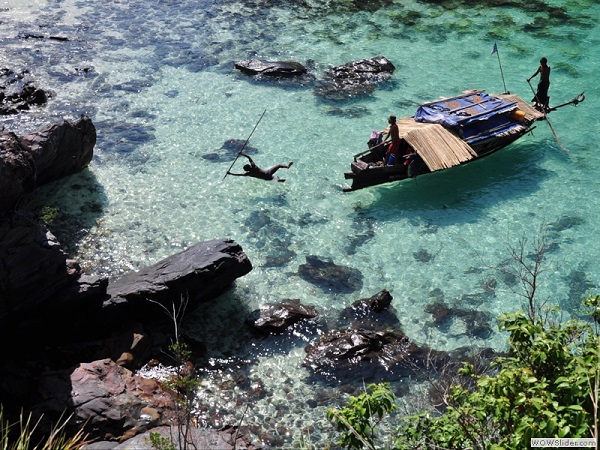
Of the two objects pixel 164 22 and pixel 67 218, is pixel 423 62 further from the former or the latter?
pixel 67 218

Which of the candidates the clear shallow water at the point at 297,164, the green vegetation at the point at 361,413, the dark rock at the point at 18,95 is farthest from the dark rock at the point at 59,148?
the green vegetation at the point at 361,413

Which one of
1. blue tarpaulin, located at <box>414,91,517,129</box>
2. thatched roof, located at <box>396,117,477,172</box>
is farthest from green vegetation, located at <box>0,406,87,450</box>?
blue tarpaulin, located at <box>414,91,517,129</box>

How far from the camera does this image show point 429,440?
29.3 feet

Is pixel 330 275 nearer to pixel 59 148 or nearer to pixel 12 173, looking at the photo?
pixel 12 173

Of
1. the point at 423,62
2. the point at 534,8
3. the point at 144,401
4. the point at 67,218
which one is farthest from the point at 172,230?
the point at 534,8

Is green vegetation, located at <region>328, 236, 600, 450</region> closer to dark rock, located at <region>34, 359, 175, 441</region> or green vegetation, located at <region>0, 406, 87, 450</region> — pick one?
green vegetation, located at <region>0, 406, 87, 450</region>

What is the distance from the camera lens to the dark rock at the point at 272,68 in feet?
82.8

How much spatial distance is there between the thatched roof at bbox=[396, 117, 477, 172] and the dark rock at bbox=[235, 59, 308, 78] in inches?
294

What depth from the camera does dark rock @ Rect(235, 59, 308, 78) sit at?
2523cm

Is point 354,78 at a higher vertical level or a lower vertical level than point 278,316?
higher

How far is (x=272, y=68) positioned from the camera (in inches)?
995

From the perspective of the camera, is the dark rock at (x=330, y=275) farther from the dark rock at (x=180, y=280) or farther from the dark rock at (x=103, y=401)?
the dark rock at (x=103, y=401)

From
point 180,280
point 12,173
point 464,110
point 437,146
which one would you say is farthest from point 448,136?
point 12,173

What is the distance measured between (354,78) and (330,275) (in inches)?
422
